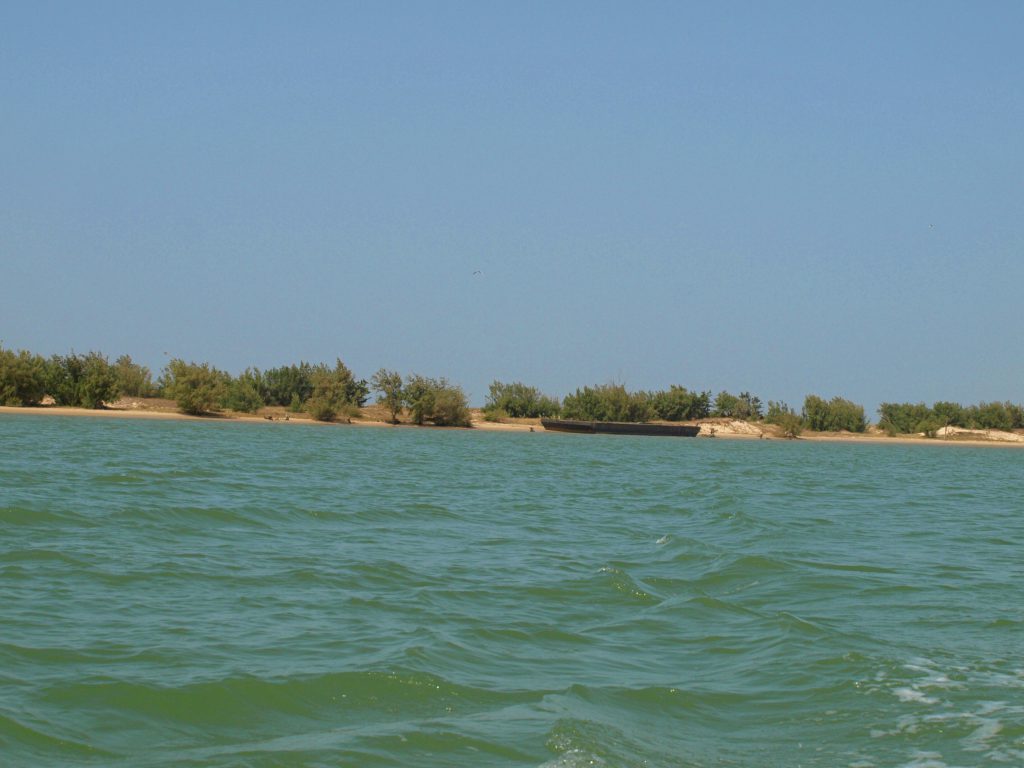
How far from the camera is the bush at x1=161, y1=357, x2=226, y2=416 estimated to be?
69.4 metres

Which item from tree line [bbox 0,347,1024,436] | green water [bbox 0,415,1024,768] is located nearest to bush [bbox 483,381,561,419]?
tree line [bbox 0,347,1024,436]

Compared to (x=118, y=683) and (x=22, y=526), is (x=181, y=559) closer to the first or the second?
(x=22, y=526)

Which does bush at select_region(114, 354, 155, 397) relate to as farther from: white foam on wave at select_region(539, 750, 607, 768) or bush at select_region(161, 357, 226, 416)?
white foam on wave at select_region(539, 750, 607, 768)

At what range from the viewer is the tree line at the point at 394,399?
224ft

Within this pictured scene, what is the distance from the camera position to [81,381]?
69.1 m

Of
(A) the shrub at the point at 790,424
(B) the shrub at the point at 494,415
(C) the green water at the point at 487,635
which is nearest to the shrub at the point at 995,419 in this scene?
(A) the shrub at the point at 790,424

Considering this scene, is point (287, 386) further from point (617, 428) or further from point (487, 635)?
point (487, 635)

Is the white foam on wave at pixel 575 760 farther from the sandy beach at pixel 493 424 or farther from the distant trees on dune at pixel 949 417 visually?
the distant trees on dune at pixel 949 417

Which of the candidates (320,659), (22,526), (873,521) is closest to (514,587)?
(320,659)

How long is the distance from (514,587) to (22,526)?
6805mm

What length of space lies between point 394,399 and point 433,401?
3048 mm

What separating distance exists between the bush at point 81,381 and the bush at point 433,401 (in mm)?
20708

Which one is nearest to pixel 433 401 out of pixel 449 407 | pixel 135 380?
pixel 449 407

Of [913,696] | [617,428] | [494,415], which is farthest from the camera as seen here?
[494,415]
